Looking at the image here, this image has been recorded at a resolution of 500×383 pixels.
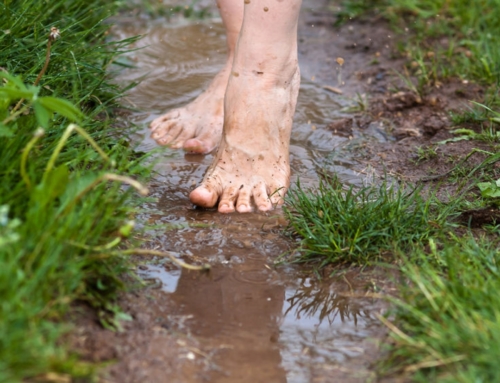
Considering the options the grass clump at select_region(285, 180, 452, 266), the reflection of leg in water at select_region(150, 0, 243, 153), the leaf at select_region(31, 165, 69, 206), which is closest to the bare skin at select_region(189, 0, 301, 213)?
the grass clump at select_region(285, 180, 452, 266)

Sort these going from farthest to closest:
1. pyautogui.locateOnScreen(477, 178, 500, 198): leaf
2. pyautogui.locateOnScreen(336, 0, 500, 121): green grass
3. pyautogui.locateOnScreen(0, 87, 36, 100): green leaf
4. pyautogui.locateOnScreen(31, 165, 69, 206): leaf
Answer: pyautogui.locateOnScreen(336, 0, 500, 121): green grass, pyautogui.locateOnScreen(477, 178, 500, 198): leaf, pyautogui.locateOnScreen(0, 87, 36, 100): green leaf, pyautogui.locateOnScreen(31, 165, 69, 206): leaf

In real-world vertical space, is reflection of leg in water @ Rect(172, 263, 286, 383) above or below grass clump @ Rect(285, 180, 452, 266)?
below

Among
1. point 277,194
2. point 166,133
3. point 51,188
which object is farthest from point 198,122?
point 51,188

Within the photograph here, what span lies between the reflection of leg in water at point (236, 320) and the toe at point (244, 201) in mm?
440

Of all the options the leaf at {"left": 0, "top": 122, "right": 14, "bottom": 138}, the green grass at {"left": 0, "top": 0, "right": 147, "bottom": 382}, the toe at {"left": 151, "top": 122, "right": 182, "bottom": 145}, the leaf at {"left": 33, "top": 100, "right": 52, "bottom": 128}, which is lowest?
the toe at {"left": 151, "top": 122, "right": 182, "bottom": 145}

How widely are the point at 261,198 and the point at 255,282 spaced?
546mm

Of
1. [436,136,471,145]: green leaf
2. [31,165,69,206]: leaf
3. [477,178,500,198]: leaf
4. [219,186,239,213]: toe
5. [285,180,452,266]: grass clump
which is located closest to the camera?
[31,165,69,206]: leaf

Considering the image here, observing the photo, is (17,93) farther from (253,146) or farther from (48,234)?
(253,146)

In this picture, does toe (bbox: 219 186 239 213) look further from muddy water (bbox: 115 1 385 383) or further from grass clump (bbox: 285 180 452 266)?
grass clump (bbox: 285 180 452 266)

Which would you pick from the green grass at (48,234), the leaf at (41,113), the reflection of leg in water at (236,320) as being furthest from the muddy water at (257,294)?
the leaf at (41,113)

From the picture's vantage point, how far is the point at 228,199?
113 inches

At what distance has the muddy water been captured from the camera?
203cm

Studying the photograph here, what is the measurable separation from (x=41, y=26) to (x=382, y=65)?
6.58 ft

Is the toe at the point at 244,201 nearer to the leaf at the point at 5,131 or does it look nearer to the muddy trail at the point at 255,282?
the muddy trail at the point at 255,282
